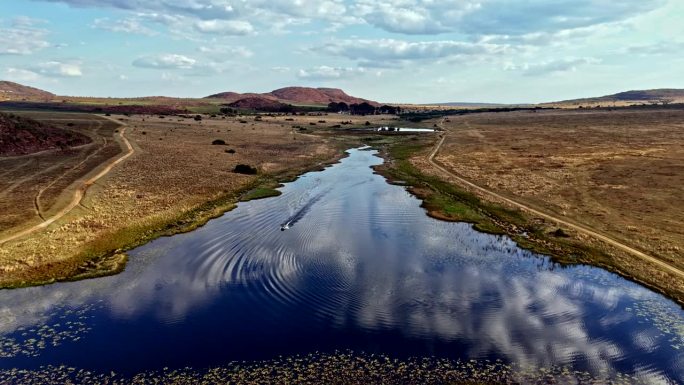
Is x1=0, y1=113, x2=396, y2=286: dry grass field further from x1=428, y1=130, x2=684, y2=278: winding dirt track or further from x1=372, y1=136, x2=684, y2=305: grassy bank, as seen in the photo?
x1=428, y1=130, x2=684, y2=278: winding dirt track

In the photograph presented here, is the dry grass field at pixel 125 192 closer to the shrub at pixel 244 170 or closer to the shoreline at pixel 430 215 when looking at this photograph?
the shoreline at pixel 430 215

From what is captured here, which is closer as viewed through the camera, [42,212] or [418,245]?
[418,245]

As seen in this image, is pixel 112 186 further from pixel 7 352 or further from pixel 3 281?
pixel 7 352

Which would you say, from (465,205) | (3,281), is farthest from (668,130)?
(3,281)

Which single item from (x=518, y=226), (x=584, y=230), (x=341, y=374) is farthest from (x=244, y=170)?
(x=341, y=374)

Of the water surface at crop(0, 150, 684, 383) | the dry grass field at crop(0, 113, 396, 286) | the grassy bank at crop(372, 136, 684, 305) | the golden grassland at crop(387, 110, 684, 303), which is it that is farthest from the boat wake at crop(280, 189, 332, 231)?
the golden grassland at crop(387, 110, 684, 303)
